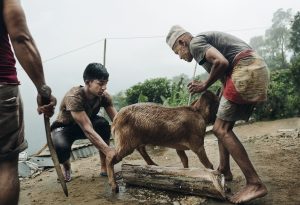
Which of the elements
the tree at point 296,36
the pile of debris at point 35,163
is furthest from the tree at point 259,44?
the pile of debris at point 35,163

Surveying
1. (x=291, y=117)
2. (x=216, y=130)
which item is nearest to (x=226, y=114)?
(x=216, y=130)

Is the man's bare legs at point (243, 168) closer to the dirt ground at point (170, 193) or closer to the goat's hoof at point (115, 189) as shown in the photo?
the dirt ground at point (170, 193)

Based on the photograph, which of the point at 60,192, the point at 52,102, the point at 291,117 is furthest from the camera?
the point at 291,117

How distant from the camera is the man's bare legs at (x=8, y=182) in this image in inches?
102

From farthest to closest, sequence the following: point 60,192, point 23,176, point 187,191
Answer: point 23,176
point 60,192
point 187,191

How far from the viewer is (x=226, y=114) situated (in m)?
3.96

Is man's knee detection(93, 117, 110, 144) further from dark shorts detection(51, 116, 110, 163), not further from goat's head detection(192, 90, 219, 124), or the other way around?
goat's head detection(192, 90, 219, 124)

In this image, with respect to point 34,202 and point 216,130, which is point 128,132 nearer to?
point 216,130

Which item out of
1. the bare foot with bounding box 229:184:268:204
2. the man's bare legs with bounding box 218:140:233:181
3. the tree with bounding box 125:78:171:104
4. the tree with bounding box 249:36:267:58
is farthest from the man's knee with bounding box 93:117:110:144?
the tree with bounding box 249:36:267:58

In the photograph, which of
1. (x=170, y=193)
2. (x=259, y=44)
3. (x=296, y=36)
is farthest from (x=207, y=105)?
(x=259, y=44)

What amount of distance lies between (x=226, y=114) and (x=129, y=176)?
154 cm

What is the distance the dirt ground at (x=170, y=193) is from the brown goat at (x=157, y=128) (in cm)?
36

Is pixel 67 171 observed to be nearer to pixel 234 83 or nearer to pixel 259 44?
pixel 234 83

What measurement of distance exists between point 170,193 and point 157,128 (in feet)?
2.63
